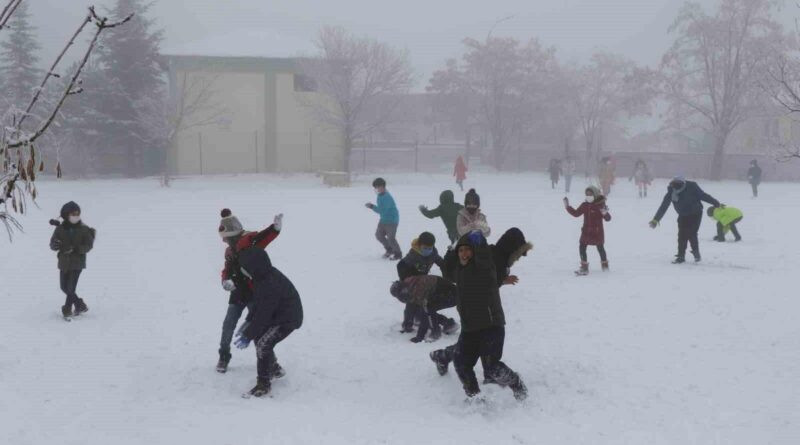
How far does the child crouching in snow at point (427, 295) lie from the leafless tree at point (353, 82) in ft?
102

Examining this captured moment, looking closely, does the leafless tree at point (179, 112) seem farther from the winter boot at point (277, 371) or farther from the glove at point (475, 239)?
the glove at point (475, 239)

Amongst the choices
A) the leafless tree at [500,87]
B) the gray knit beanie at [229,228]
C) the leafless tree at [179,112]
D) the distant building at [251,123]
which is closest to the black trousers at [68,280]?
the gray knit beanie at [229,228]

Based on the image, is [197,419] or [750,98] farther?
[750,98]

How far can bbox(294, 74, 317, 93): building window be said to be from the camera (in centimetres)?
4247

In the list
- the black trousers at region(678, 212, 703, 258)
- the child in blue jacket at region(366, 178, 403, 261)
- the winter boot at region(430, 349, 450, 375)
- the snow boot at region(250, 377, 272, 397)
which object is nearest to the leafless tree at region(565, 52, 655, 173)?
the black trousers at region(678, 212, 703, 258)

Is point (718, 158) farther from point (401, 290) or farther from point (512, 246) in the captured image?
point (512, 246)

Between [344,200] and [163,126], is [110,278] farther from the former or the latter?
[163,126]

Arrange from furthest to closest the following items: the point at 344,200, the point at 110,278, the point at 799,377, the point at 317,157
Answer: the point at 317,157 < the point at 344,200 < the point at 110,278 < the point at 799,377

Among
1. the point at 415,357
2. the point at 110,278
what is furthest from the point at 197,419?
the point at 110,278

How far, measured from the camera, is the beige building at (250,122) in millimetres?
40312

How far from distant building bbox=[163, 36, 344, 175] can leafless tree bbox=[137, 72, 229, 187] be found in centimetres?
18

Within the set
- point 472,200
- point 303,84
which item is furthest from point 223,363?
point 303,84

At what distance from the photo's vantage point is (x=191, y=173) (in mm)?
41281

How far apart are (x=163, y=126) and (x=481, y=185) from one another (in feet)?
50.6
